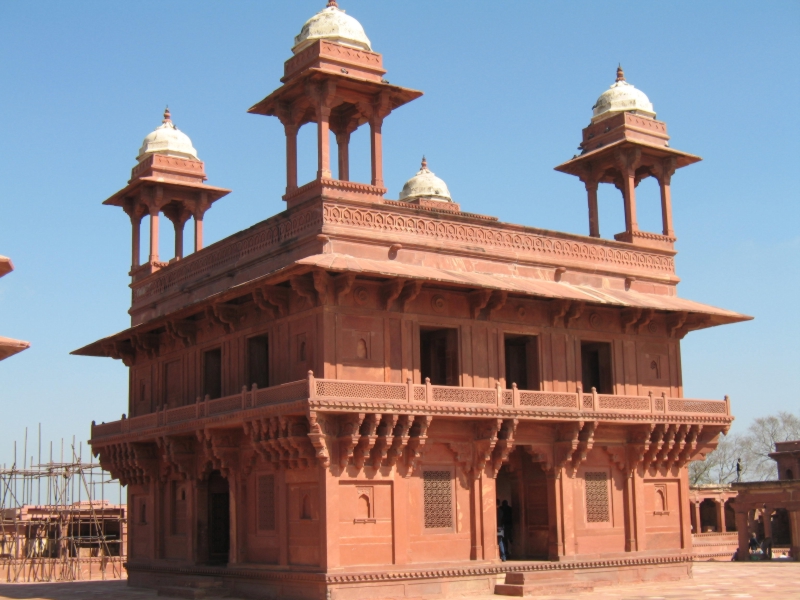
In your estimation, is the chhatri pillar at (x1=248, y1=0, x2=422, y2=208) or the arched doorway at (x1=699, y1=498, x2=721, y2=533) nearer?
the chhatri pillar at (x1=248, y1=0, x2=422, y2=208)

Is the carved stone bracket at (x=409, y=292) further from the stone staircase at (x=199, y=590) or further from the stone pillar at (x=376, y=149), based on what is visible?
the stone staircase at (x=199, y=590)

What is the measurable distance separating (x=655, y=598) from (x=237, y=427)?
8.74 meters

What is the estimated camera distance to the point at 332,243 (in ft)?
68.7

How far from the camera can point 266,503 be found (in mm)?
21797

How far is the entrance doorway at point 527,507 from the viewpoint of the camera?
23.6 meters

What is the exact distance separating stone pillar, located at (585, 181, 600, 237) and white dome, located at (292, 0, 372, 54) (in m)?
7.46

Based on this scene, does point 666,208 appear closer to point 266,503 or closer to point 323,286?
point 323,286

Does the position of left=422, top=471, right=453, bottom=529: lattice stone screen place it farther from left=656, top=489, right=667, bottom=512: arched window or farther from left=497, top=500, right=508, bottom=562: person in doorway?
left=656, top=489, right=667, bottom=512: arched window

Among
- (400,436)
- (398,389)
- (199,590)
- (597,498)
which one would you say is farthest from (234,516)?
(597,498)

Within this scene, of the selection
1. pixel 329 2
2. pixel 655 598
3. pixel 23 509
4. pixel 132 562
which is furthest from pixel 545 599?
pixel 23 509

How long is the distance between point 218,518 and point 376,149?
9.16 meters

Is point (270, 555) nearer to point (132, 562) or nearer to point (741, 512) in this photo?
point (132, 562)

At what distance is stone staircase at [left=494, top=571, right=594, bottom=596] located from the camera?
68.0 feet

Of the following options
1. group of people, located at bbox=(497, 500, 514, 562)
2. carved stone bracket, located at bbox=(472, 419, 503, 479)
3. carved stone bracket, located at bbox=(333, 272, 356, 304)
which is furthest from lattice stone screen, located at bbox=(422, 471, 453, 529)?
carved stone bracket, located at bbox=(333, 272, 356, 304)
